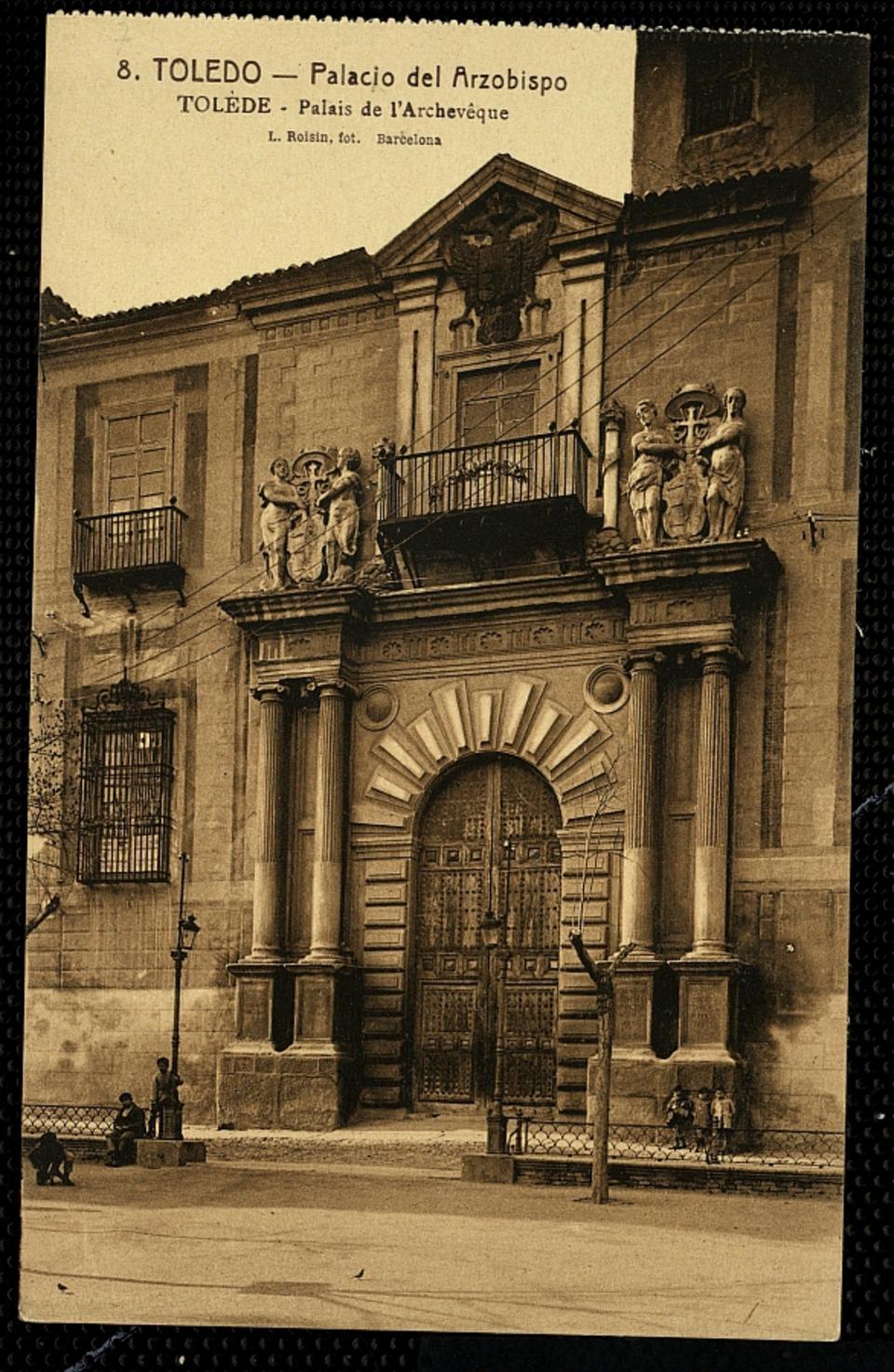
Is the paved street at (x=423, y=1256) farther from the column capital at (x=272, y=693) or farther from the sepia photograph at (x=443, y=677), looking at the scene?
the column capital at (x=272, y=693)

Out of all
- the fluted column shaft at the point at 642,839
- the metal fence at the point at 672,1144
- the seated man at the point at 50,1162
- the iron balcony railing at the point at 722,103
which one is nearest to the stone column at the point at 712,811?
the fluted column shaft at the point at 642,839

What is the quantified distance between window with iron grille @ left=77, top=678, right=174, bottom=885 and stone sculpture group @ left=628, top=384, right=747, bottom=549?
1775 millimetres

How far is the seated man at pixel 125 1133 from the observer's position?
6.19 metres

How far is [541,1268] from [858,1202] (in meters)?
1.00

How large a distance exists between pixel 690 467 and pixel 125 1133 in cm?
285

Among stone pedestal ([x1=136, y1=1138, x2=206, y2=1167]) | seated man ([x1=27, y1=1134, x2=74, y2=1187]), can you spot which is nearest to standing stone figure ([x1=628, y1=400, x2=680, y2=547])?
stone pedestal ([x1=136, y1=1138, x2=206, y2=1167])

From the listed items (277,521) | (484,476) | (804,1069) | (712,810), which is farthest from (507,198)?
(804,1069)

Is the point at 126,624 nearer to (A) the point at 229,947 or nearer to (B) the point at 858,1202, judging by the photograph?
(A) the point at 229,947

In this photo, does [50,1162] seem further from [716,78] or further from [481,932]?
[716,78]

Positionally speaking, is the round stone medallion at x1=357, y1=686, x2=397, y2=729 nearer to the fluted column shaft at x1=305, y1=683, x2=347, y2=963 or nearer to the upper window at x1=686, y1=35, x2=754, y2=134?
the fluted column shaft at x1=305, y1=683, x2=347, y2=963

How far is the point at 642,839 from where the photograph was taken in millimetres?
6059

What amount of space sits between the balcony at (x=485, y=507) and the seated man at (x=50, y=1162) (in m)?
2.19

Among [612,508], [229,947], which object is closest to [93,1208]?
[229,947]

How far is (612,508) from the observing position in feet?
20.4
